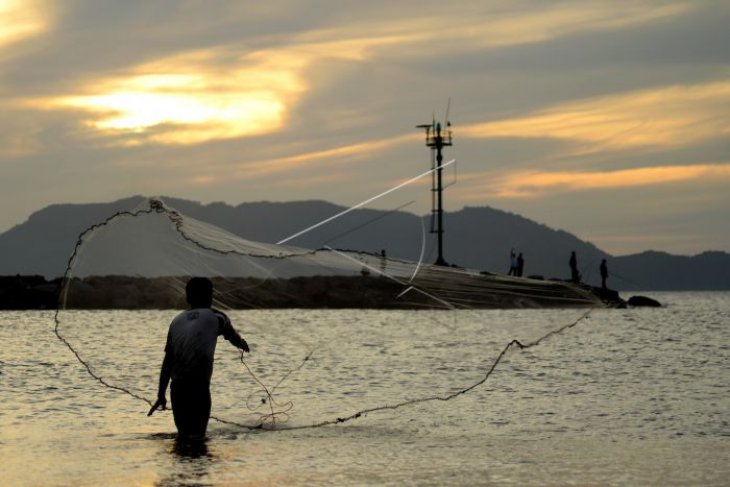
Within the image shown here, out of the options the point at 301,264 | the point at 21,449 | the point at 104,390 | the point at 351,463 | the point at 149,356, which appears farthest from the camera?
the point at 149,356

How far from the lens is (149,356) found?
3678 cm

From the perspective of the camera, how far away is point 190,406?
14.6 meters

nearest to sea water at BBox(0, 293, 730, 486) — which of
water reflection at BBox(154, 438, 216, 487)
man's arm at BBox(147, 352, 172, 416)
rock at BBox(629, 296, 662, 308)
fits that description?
water reflection at BBox(154, 438, 216, 487)

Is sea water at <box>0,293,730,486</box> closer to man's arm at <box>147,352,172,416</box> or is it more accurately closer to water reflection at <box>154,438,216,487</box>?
water reflection at <box>154,438,216,487</box>

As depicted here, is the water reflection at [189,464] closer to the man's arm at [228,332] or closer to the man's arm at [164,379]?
the man's arm at [164,379]

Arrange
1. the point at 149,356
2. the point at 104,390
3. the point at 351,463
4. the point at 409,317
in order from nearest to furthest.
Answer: the point at 351,463 → the point at 104,390 → the point at 149,356 → the point at 409,317

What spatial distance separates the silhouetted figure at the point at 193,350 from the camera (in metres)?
14.3

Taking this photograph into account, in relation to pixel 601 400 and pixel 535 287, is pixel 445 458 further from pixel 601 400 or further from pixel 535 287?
pixel 601 400

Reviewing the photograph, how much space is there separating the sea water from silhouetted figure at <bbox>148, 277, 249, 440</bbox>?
0.68 meters

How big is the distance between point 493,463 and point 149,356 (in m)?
23.7

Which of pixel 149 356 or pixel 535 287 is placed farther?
pixel 149 356

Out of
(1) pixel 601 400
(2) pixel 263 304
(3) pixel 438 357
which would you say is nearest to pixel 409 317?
(3) pixel 438 357

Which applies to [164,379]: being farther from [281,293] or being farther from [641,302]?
[641,302]

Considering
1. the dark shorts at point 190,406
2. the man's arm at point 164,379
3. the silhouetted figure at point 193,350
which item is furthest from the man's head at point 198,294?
the dark shorts at point 190,406
